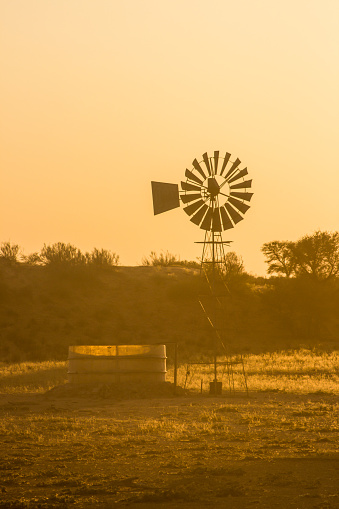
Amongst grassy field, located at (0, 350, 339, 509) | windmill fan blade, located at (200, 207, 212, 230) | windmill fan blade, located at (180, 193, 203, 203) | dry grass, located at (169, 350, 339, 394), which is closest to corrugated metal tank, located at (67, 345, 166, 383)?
grassy field, located at (0, 350, 339, 509)

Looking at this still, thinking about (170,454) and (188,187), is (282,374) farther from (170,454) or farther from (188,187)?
(170,454)

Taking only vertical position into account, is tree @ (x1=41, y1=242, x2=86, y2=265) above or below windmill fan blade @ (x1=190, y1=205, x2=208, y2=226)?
above

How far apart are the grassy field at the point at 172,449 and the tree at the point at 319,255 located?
39359mm

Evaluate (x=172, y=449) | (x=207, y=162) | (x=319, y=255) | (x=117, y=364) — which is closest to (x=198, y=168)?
(x=207, y=162)

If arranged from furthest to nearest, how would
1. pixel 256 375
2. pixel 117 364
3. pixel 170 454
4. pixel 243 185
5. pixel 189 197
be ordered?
pixel 256 375, pixel 243 185, pixel 189 197, pixel 117 364, pixel 170 454

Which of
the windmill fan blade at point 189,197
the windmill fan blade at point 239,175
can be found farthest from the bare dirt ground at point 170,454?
the windmill fan blade at point 239,175

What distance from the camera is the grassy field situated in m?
10.2

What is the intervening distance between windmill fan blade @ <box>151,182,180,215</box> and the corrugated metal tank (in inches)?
176

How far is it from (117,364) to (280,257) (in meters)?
46.2

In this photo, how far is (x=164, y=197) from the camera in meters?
27.1

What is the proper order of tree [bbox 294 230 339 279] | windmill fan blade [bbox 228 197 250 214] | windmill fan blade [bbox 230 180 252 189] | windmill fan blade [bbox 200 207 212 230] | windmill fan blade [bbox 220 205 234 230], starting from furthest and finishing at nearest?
tree [bbox 294 230 339 279], windmill fan blade [bbox 230 180 252 189], windmill fan blade [bbox 228 197 250 214], windmill fan blade [bbox 220 205 234 230], windmill fan blade [bbox 200 207 212 230]

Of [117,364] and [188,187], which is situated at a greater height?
[188,187]

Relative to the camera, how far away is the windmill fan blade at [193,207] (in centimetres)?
2761

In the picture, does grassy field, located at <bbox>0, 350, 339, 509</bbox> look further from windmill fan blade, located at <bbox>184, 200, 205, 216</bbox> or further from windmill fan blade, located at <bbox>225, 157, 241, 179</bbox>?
windmill fan blade, located at <bbox>225, 157, 241, 179</bbox>
